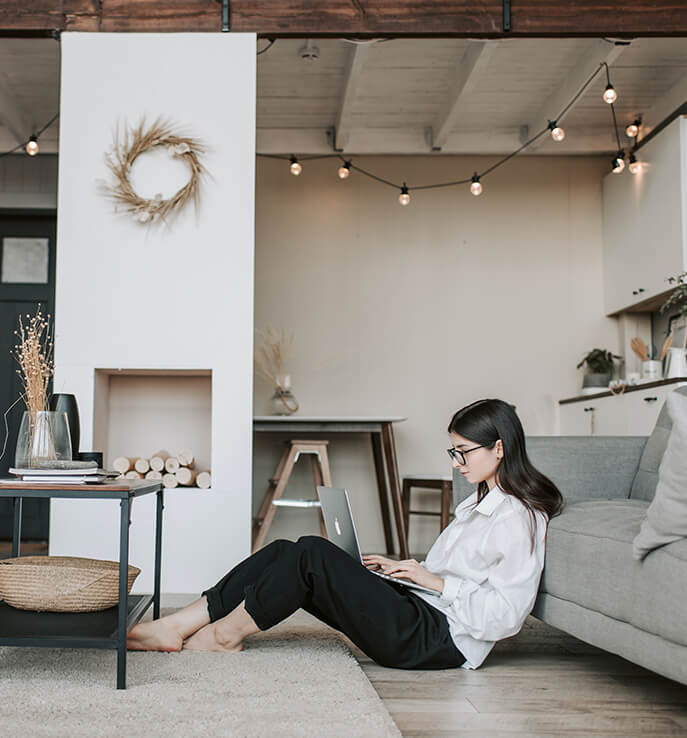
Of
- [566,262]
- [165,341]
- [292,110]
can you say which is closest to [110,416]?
[165,341]

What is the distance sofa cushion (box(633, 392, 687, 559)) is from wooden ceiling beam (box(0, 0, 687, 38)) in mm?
2869

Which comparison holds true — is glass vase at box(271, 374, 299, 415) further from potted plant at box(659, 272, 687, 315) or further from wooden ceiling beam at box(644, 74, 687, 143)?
wooden ceiling beam at box(644, 74, 687, 143)

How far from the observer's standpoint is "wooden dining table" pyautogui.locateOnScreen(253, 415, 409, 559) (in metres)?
5.24

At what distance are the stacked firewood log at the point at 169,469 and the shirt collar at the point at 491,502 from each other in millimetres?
1848

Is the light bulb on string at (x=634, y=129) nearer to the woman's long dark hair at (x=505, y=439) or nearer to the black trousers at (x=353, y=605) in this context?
the woman's long dark hair at (x=505, y=439)

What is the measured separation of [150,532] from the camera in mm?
3945

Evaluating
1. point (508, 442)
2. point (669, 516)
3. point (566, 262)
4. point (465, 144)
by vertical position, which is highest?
point (465, 144)

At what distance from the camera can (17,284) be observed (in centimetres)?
625

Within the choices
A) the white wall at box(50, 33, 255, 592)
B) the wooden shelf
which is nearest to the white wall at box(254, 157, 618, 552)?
the wooden shelf

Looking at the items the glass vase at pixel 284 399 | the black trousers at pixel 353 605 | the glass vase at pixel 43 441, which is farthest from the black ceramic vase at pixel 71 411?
the glass vase at pixel 284 399

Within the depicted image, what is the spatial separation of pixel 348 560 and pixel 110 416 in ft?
7.25

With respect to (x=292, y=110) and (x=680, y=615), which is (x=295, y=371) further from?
(x=680, y=615)

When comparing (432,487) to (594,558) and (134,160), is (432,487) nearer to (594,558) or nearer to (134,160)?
(134,160)

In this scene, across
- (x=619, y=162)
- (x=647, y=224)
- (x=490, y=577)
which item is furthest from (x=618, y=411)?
(x=490, y=577)
